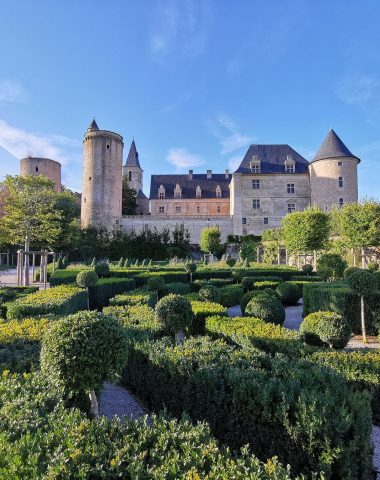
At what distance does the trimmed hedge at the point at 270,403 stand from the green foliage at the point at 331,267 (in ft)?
38.0

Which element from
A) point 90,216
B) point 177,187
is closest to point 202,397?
point 90,216

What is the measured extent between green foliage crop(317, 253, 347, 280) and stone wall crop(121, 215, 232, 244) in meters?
25.1

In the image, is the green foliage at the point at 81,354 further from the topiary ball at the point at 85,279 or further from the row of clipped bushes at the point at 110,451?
the topiary ball at the point at 85,279

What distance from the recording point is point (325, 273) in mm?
14906

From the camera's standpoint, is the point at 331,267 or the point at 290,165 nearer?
the point at 331,267

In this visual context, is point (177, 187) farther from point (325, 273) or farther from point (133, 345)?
point (133, 345)

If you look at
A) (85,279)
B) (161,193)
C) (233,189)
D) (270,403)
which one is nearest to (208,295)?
(85,279)

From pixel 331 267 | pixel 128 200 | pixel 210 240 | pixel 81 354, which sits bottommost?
pixel 81 354

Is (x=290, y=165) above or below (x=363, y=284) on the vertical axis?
above

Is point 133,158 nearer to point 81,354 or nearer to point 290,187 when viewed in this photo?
point 290,187

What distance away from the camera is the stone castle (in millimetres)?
36781

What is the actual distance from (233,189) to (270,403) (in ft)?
128

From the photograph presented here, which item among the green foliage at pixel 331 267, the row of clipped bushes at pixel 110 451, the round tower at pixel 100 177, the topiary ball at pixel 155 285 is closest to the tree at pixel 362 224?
the green foliage at pixel 331 267

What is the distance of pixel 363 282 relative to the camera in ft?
25.4
